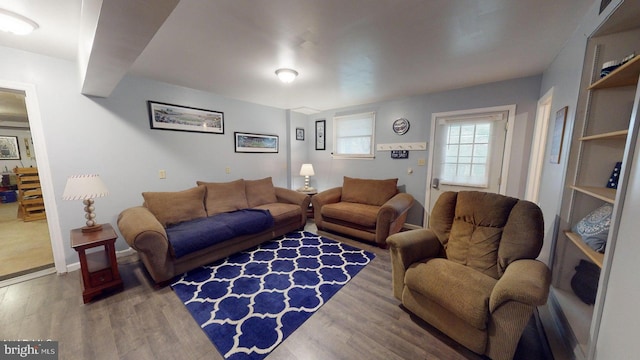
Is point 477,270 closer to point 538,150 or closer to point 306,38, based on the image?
point 538,150

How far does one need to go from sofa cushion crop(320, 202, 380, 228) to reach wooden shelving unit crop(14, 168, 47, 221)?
5.23 m

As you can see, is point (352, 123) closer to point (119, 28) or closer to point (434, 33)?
point (434, 33)

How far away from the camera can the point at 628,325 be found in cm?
81

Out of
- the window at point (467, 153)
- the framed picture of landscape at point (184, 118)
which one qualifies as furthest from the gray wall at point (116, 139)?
the window at point (467, 153)

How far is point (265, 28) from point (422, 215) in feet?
11.0

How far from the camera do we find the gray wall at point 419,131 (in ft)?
8.78

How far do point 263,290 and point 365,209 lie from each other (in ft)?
5.97

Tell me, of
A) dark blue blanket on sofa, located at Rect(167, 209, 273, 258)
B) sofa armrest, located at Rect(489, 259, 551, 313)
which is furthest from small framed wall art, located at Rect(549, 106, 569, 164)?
dark blue blanket on sofa, located at Rect(167, 209, 273, 258)

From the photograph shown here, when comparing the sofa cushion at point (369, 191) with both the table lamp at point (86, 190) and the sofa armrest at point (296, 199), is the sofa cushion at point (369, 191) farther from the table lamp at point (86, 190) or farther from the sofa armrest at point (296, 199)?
the table lamp at point (86, 190)

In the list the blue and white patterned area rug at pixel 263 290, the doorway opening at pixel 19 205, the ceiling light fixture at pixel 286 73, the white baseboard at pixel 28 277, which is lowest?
the blue and white patterned area rug at pixel 263 290

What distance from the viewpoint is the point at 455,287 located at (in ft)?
4.50

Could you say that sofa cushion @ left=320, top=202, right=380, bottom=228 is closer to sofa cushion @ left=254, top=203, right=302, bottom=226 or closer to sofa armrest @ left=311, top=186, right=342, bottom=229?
sofa armrest @ left=311, top=186, right=342, bottom=229

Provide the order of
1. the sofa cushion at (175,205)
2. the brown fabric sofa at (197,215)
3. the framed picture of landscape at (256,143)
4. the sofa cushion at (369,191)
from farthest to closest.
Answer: the framed picture of landscape at (256,143) → the sofa cushion at (369,191) → the sofa cushion at (175,205) → the brown fabric sofa at (197,215)

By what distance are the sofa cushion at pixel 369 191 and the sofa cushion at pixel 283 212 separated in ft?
2.99
